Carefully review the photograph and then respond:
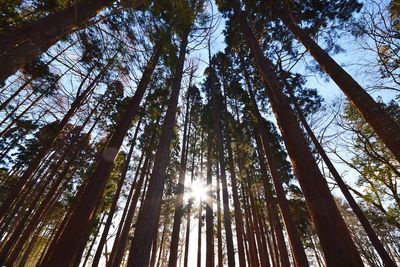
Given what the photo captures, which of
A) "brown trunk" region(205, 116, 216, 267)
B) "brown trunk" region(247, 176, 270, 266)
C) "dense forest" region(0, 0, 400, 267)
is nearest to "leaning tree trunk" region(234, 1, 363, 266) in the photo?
"dense forest" region(0, 0, 400, 267)

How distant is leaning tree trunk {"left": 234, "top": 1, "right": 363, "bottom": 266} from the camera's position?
198cm

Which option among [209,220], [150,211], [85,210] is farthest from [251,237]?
[85,210]

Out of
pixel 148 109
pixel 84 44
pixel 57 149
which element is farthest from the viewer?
pixel 57 149

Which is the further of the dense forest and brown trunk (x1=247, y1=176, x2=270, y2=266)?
brown trunk (x1=247, y1=176, x2=270, y2=266)

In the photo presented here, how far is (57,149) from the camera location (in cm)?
1584

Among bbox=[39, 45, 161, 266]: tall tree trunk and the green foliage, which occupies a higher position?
the green foliage

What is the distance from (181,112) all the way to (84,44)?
7.93 meters

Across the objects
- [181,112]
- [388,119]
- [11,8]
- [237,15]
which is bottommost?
[388,119]

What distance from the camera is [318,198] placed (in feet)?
8.06

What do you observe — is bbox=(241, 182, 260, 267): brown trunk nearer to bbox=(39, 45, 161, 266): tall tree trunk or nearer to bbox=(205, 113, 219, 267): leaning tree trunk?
bbox=(205, 113, 219, 267): leaning tree trunk

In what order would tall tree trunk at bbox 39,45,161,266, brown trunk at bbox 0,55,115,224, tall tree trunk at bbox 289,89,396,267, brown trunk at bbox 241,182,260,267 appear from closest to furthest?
tall tree trunk at bbox 39,45,161,266
tall tree trunk at bbox 289,89,396,267
brown trunk at bbox 0,55,115,224
brown trunk at bbox 241,182,260,267

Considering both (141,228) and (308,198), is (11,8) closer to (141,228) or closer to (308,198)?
(141,228)

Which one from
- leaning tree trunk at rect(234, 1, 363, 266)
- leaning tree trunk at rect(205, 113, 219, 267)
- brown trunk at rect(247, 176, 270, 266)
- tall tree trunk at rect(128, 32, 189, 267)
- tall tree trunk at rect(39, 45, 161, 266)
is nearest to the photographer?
leaning tree trunk at rect(234, 1, 363, 266)

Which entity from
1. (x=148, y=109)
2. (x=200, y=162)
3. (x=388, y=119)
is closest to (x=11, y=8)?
(x=148, y=109)
